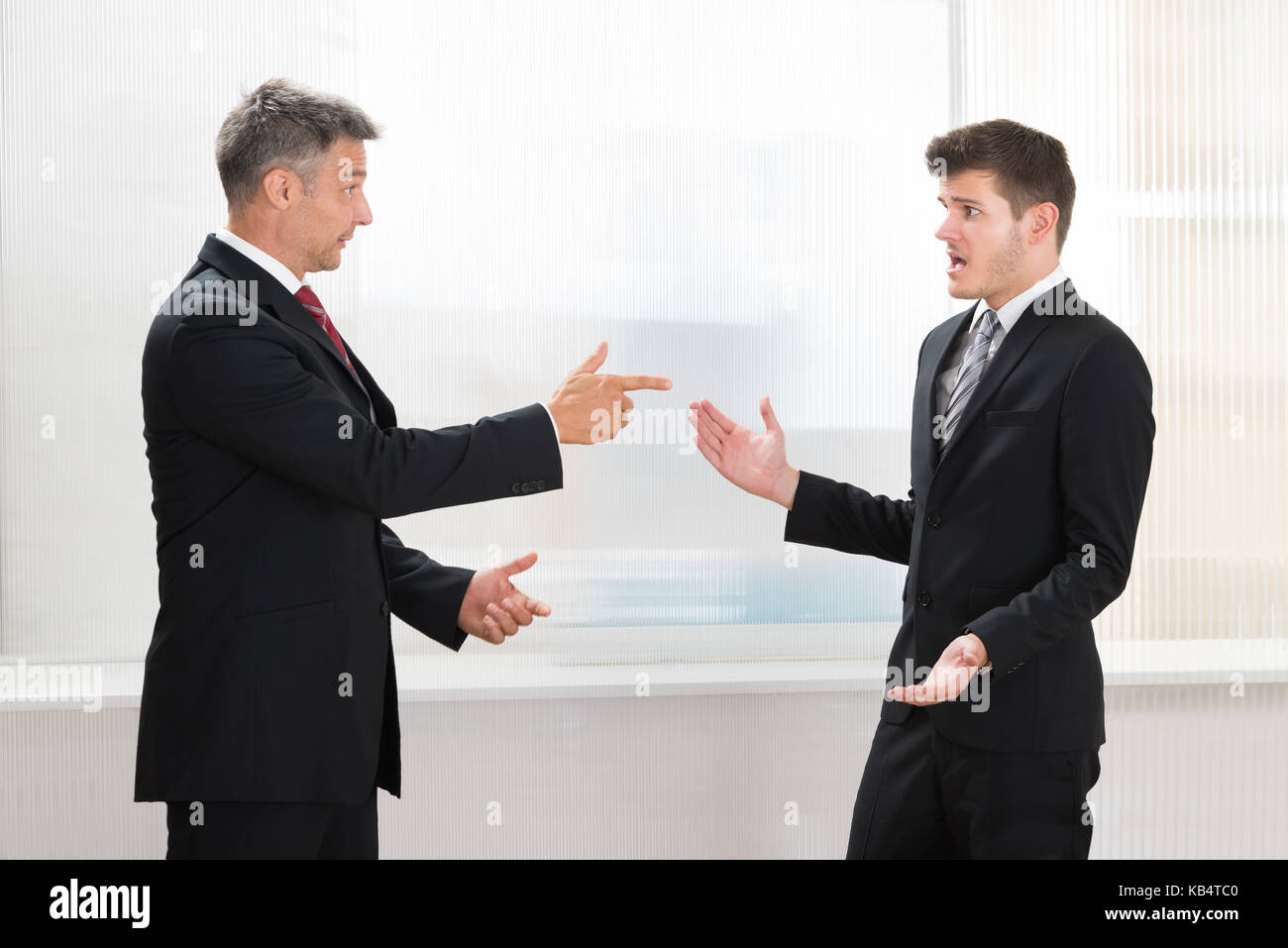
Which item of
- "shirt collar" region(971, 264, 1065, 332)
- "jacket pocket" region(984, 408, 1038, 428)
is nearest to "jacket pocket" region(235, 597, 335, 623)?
"jacket pocket" region(984, 408, 1038, 428)

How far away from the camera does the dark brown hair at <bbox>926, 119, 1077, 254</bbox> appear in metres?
1.79

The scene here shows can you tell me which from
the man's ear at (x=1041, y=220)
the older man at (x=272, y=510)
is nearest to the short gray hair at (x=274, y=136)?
the older man at (x=272, y=510)

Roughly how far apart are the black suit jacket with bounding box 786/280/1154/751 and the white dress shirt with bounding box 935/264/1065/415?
21 mm

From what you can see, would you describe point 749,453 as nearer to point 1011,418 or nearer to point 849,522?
point 849,522

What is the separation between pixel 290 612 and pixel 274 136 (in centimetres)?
74

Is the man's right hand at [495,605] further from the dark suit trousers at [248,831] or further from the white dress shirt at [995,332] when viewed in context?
the white dress shirt at [995,332]

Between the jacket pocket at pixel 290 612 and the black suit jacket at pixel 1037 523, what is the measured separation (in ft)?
3.05

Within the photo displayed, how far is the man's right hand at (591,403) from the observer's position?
5.61ft

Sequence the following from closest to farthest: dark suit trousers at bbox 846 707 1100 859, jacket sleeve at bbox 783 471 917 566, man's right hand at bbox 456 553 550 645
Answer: dark suit trousers at bbox 846 707 1100 859 → man's right hand at bbox 456 553 550 645 → jacket sleeve at bbox 783 471 917 566

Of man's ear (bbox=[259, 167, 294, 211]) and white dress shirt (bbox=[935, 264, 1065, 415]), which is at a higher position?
man's ear (bbox=[259, 167, 294, 211])

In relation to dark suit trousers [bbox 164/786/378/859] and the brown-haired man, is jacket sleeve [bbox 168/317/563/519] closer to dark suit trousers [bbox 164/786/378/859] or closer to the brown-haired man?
dark suit trousers [bbox 164/786/378/859]

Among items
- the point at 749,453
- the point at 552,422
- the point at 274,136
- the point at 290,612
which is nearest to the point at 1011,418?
the point at 749,453
